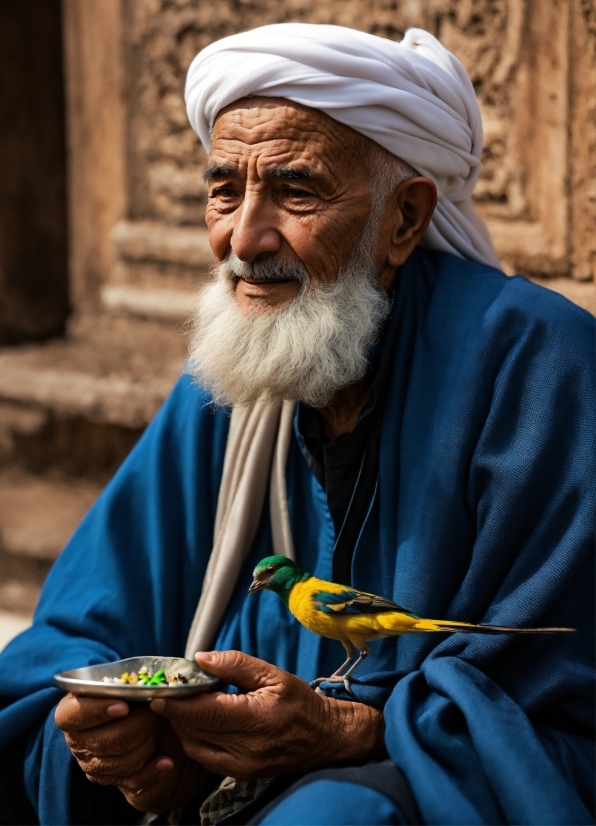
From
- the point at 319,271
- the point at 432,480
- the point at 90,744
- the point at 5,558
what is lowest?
the point at 5,558

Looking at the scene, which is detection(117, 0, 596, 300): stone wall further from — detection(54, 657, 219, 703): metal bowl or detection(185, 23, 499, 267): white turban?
detection(54, 657, 219, 703): metal bowl

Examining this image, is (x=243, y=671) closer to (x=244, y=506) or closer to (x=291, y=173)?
(x=244, y=506)

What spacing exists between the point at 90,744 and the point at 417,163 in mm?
1412

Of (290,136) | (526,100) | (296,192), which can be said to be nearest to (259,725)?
(296,192)

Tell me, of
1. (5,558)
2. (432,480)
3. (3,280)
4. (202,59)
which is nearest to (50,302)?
(3,280)

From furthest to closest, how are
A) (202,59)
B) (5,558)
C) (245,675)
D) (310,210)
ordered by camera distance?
(5,558)
(202,59)
(310,210)
(245,675)

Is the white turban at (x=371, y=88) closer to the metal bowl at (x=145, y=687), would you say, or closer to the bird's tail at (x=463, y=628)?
the bird's tail at (x=463, y=628)

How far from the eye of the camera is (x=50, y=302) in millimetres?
4895

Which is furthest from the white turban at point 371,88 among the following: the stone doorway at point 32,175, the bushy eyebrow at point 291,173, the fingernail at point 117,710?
the stone doorway at point 32,175

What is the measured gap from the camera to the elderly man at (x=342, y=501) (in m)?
2.08

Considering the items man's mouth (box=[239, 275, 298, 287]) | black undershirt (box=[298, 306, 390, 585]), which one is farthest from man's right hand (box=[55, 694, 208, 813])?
man's mouth (box=[239, 275, 298, 287])

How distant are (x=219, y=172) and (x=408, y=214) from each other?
0.44m

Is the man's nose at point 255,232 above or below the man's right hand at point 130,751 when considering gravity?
above

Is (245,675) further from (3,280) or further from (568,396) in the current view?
(3,280)
